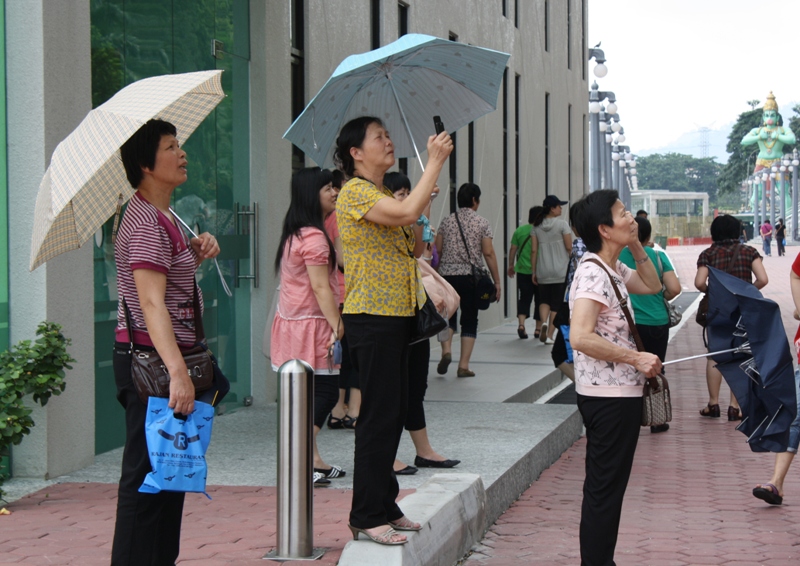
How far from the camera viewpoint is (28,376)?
595cm

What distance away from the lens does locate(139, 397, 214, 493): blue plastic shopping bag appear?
3738mm

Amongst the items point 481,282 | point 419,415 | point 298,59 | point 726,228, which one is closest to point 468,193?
point 481,282

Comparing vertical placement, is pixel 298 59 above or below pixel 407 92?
above

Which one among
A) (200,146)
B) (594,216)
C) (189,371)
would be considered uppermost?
(200,146)

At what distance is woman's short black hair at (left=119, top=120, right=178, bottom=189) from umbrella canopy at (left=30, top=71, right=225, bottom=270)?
2.5 inches

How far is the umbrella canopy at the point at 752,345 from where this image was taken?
5672mm

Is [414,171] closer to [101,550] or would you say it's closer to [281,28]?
Answer: [281,28]

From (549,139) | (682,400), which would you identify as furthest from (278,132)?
(549,139)

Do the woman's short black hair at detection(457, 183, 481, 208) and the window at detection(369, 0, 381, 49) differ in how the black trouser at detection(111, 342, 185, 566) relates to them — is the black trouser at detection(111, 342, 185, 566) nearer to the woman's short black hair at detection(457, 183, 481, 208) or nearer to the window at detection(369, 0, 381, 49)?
the woman's short black hair at detection(457, 183, 481, 208)

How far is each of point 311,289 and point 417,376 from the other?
815 millimetres

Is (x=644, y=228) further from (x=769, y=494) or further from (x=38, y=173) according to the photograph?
(x=38, y=173)

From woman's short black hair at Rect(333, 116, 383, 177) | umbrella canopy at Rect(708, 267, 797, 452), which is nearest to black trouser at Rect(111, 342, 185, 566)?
woman's short black hair at Rect(333, 116, 383, 177)

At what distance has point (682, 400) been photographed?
11445mm

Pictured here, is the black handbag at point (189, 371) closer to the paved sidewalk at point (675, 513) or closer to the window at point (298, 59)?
the paved sidewalk at point (675, 513)
